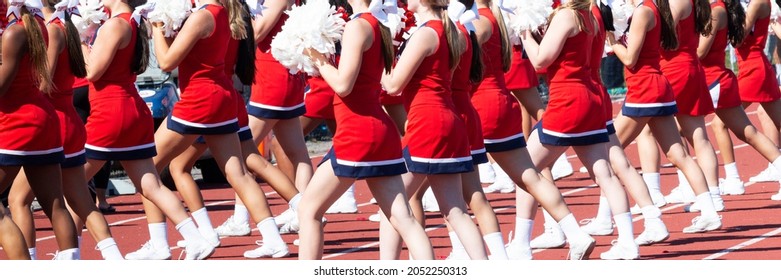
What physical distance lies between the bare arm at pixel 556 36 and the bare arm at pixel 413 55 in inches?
54.4

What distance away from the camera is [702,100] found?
32.8ft

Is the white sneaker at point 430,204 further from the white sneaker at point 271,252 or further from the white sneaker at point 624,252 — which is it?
the white sneaker at point 624,252

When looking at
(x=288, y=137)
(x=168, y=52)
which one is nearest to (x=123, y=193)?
(x=288, y=137)

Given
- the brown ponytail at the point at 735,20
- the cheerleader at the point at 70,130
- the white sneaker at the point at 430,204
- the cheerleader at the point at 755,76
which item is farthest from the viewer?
the cheerleader at the point at 755,76

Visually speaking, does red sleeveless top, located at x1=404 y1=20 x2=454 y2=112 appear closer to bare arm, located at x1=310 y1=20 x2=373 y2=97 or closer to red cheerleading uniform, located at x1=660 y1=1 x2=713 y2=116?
bare arm, located at x1=310 y1=20 x2=373 y2=97

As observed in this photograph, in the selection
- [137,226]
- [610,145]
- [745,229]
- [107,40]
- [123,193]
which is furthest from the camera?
[123,193]

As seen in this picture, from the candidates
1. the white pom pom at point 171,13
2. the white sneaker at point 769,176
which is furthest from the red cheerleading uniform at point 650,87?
the white sneaker at point 769,176

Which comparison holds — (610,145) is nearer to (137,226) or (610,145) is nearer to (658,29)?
(658,29)

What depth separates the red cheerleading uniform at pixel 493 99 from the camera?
838 cm

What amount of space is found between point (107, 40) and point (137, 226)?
2.91 meters

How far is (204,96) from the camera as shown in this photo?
8703 millimetres

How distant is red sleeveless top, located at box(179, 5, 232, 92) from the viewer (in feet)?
28.1

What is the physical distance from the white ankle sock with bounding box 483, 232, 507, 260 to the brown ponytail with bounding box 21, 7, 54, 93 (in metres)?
2.13

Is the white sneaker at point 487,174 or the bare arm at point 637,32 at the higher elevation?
the bare arm at point 637,32
